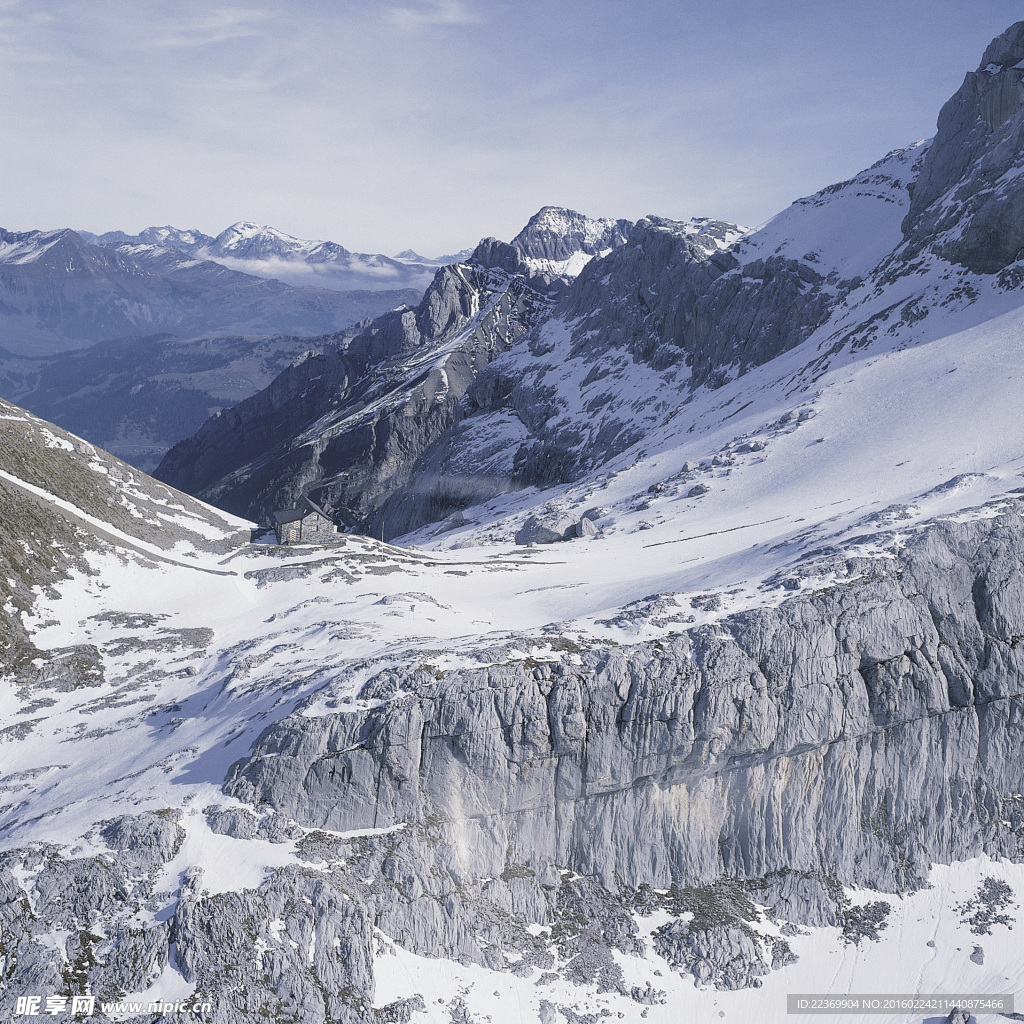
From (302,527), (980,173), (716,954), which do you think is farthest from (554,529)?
(980,173)

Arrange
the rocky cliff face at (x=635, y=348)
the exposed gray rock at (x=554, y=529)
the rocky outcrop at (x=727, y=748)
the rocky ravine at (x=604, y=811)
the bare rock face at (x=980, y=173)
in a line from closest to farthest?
the rocky ravine at (x=604, y=811)
the rocky outcrop at (x=727, y=748)
the exposed gray rock at (x=554, y=529)
the bare rock face at (x=980, y=173)
the rocky cliff face at (x=635, y=348)

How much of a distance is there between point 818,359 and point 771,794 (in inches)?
3260

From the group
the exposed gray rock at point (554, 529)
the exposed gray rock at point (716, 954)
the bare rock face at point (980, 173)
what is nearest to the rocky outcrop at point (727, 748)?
the exposed gray rock at point (716, 954)

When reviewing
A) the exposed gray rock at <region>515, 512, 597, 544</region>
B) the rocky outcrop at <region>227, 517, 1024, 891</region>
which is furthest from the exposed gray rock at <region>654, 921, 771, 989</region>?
the exposed gray rock at <region>515, 512, 597, 544</region>

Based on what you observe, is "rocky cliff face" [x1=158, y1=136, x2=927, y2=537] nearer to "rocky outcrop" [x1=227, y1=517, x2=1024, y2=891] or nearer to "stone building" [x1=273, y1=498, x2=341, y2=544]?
"stone building" [x1=273, y1=498, x2=341, y2=544]

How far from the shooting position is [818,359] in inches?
4245

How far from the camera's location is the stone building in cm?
8131

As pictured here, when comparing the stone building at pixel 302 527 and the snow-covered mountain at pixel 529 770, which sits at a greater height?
the stone building at pixel 302 527

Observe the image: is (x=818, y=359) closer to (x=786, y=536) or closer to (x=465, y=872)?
(x=786, y=536)

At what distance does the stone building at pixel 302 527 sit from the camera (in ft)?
267

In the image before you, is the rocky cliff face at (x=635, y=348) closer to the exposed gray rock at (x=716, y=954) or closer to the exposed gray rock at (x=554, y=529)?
the exposed gray rock at (x=554, y=529)

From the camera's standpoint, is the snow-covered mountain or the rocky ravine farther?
the snow-covered mountain

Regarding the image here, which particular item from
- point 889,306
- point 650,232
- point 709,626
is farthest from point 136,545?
point 650,232

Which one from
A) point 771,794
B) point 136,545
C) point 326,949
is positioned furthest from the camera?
point 136,545
